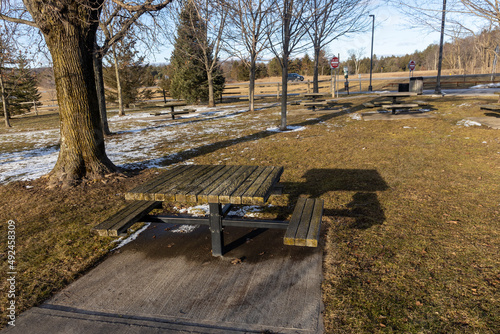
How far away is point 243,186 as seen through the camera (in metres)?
3.38

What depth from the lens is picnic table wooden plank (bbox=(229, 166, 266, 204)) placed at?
307 cm

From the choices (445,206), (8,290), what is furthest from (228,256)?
(445,206)

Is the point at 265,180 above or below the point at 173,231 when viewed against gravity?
above

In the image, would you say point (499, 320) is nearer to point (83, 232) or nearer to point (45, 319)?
point (45, 319)

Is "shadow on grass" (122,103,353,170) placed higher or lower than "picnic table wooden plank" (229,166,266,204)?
lower

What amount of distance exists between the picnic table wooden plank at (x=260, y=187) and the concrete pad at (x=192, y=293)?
2.73 ft

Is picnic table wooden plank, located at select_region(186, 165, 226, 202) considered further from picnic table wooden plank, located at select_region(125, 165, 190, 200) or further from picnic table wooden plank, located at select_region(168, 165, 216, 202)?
picnic table wooden plank, located at select_region(125, 165, 190, 200)

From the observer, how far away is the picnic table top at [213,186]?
10.3ft

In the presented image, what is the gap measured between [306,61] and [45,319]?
250ft

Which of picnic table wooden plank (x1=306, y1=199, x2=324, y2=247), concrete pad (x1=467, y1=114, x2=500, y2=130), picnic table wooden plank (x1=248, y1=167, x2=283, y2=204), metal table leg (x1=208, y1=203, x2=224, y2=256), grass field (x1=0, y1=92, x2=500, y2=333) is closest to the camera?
grass field (x1=0, y1=92, x2=500, y2=333)

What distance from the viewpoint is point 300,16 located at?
9.70 metres

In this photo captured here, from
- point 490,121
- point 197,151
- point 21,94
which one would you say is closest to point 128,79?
point 21,94

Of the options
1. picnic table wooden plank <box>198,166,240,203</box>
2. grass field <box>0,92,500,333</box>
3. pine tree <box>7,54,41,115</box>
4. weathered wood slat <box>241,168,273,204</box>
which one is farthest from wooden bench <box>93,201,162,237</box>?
pine tree <box>7,54,41,115</box>

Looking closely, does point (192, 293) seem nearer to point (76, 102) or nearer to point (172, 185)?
point (172, 185)
